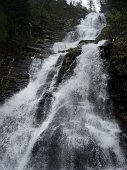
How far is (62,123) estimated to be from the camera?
1802cm

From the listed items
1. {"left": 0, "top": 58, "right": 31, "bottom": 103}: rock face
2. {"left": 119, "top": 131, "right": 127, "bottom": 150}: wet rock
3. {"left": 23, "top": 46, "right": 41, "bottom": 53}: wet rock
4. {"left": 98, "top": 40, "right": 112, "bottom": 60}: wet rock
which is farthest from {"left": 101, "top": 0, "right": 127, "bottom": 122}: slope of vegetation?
{"left": 23, "top": 46, "right": 41, "bottom": 53}: wet rock

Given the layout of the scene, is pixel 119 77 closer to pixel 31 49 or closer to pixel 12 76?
pixel 12 76

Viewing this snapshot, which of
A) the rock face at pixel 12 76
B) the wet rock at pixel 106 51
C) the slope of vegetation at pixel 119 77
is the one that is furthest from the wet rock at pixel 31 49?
the slope of vegetation at pixel 119 77

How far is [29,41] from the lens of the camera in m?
30.0

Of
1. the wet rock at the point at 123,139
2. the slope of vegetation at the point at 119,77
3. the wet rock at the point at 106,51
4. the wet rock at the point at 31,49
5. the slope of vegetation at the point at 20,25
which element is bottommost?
the wet rock at the point at 123,139

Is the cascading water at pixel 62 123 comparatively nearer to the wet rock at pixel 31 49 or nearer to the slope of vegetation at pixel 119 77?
the slope of vegetation at pixel 119 77

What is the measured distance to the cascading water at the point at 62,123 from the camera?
16203mm

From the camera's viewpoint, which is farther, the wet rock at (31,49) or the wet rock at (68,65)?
the wet rock at (31,49)

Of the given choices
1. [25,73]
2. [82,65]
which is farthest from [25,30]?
[82,65]

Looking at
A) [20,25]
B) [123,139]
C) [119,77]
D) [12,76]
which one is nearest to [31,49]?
[20,25]

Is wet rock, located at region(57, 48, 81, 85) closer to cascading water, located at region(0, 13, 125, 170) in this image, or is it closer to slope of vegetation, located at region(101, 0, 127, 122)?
cascading water, located at region(0, 13, 125, 170)

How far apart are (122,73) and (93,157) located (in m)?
6.63

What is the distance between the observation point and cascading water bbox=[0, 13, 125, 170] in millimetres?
16203

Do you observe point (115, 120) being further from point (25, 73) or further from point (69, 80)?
point (25, 73)
